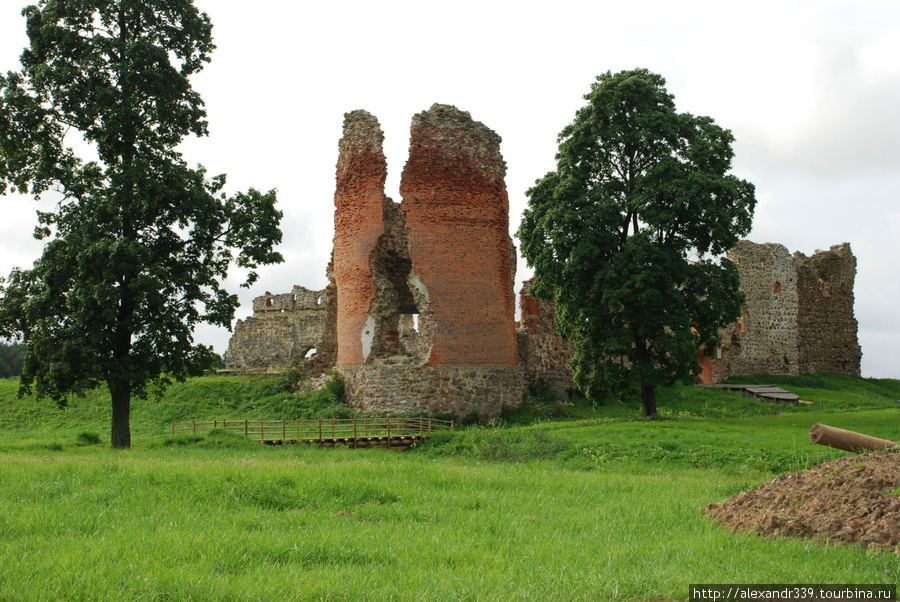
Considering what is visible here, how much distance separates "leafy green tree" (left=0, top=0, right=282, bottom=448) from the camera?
1686 centimetres

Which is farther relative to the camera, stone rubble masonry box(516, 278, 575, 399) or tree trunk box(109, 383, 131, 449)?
stone rubble masonry box(516, 278, 575, 399)

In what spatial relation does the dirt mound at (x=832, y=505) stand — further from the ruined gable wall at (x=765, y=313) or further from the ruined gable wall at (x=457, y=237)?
the ruined gable wall at (x=765, y=313)

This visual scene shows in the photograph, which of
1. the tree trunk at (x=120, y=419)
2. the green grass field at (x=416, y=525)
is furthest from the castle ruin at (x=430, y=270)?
the tree trunk at (x=120, y=419)

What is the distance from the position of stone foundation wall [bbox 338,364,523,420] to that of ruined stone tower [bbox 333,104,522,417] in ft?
0.10

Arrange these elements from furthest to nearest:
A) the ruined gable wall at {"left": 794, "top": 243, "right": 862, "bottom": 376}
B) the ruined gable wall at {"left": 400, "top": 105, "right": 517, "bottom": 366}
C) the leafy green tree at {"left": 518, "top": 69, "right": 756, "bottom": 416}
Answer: the ruined gable wall at {"left": 794, "top": 243, "right": 862, "bottom": 376}
the ruined gable wall at {"left": 400, "top": 105, "right": 517, "bottom": 366}
the leafy green tree at {"left": 518, "top": 69, "right": 756, "bottom": 416}

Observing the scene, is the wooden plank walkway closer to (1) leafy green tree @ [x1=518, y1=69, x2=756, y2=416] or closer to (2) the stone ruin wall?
(2) the stone ruin wall

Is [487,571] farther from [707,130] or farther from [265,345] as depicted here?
[265,345]

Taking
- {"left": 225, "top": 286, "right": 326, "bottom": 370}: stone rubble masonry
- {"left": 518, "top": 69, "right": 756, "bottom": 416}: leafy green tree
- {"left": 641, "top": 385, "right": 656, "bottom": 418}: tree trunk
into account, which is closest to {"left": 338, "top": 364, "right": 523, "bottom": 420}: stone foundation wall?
{"left": 518, "top": 69, "right": 756, "bottom": 416}: leafy green tree

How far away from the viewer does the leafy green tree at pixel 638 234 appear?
811 inches

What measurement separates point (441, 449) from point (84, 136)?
11430 mm

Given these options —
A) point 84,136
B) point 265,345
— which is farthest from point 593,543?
point 265,345

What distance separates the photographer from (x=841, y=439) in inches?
411

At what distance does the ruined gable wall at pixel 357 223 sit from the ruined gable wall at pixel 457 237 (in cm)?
111

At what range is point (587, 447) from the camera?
17.1 metres
